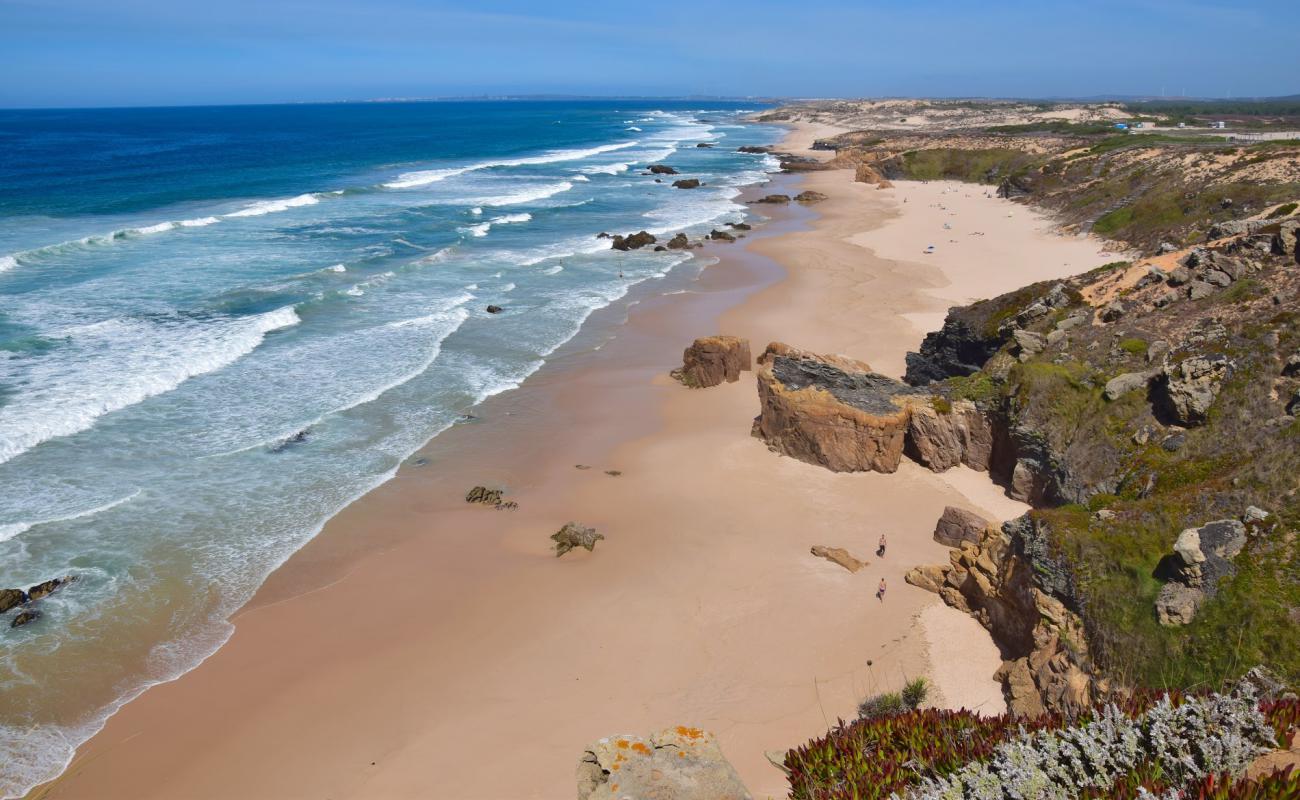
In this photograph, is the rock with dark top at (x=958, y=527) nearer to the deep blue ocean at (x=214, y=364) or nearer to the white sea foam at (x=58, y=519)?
the deep blue ocean at (x=214, y=364)

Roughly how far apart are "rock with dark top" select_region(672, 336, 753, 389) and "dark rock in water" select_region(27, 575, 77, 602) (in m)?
15.4

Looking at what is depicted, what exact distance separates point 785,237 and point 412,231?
21.6 meters

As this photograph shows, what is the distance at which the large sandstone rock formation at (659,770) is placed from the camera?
620 cm

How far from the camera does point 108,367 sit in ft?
76.5

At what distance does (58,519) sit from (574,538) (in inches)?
415

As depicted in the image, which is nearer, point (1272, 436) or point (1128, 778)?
point (1128, 778)

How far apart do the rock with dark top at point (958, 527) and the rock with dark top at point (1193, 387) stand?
3.60 m

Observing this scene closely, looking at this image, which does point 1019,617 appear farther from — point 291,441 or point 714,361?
point 291,441

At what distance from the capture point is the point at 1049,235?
42.1 meters

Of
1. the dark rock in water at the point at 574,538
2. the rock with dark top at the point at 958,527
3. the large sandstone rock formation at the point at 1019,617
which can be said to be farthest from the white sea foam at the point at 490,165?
the large sandstone rock formation at the point at 1019,617

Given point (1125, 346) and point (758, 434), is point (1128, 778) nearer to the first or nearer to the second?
point (1125, 346)

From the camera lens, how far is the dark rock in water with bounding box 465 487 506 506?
16.9 meters

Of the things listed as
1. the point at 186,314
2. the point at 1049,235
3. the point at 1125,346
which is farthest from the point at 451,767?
the point at 1049,235

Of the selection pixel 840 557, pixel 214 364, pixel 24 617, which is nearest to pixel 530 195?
pixel 214 364
